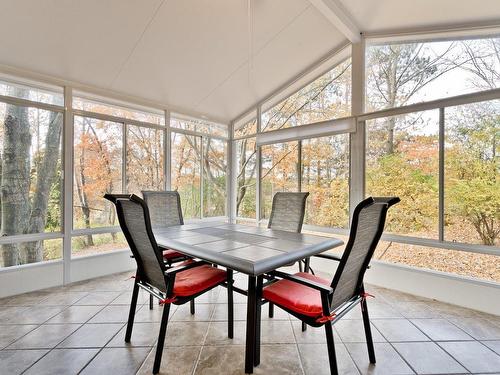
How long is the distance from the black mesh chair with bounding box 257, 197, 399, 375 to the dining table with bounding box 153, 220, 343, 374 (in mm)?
131

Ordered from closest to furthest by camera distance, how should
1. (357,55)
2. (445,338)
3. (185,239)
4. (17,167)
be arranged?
1. (445,338)
2. (185,239)
3. (17,167)
4. (357,55)

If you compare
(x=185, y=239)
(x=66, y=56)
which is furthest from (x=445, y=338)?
(x=66, y=56)

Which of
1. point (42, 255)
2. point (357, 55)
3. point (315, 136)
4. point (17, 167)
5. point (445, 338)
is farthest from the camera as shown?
point (315, 136)

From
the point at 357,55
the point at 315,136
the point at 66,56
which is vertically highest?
the point at 357,55

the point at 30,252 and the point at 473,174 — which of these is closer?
the point at 473,174

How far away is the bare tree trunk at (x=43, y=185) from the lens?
304 cm

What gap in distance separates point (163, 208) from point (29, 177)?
5.30ft

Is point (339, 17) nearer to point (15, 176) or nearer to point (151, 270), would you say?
point (151, 270)

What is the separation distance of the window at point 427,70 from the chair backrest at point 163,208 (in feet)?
9.59

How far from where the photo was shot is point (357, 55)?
3.39 meters

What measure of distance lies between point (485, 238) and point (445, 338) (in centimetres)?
126

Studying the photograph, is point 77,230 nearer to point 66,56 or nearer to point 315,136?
point 66,56

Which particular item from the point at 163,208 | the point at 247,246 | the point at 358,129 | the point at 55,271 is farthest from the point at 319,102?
the point at 55,271

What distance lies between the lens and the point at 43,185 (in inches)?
122
